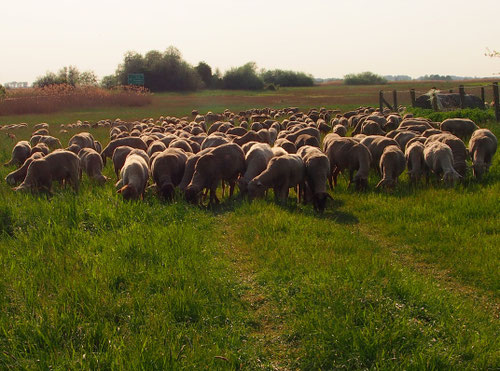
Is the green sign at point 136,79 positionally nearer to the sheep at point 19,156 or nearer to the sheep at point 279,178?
the sheep at point 19,156

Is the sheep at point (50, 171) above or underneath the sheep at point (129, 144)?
underneath

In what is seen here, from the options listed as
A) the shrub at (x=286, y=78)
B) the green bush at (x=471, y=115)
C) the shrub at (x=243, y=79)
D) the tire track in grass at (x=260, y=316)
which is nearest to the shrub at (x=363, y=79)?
the shrub at (x=286, y=78)

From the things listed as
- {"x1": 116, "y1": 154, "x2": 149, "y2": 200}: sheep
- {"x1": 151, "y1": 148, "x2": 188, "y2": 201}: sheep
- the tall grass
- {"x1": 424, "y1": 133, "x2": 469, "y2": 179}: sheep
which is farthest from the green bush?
the tall grass

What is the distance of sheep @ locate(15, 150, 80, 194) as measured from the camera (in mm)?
11336

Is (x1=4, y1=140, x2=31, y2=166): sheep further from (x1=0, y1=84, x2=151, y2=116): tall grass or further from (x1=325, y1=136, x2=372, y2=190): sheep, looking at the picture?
(x1=0, y1=84, x2=151, y2=116): tall grass

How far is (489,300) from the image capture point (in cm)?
579

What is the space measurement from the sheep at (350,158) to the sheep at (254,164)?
6.16ft

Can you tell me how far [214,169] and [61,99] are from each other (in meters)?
48.7

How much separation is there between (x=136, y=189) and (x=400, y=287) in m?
6.72

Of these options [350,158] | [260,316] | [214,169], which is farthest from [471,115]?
[260,316]

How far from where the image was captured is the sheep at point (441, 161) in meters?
11.2

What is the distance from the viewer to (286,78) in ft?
373

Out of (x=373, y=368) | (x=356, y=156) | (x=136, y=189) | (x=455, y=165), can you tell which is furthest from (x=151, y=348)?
(x=455, y=165)

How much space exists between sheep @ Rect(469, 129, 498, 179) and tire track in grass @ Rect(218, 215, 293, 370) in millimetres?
7478
